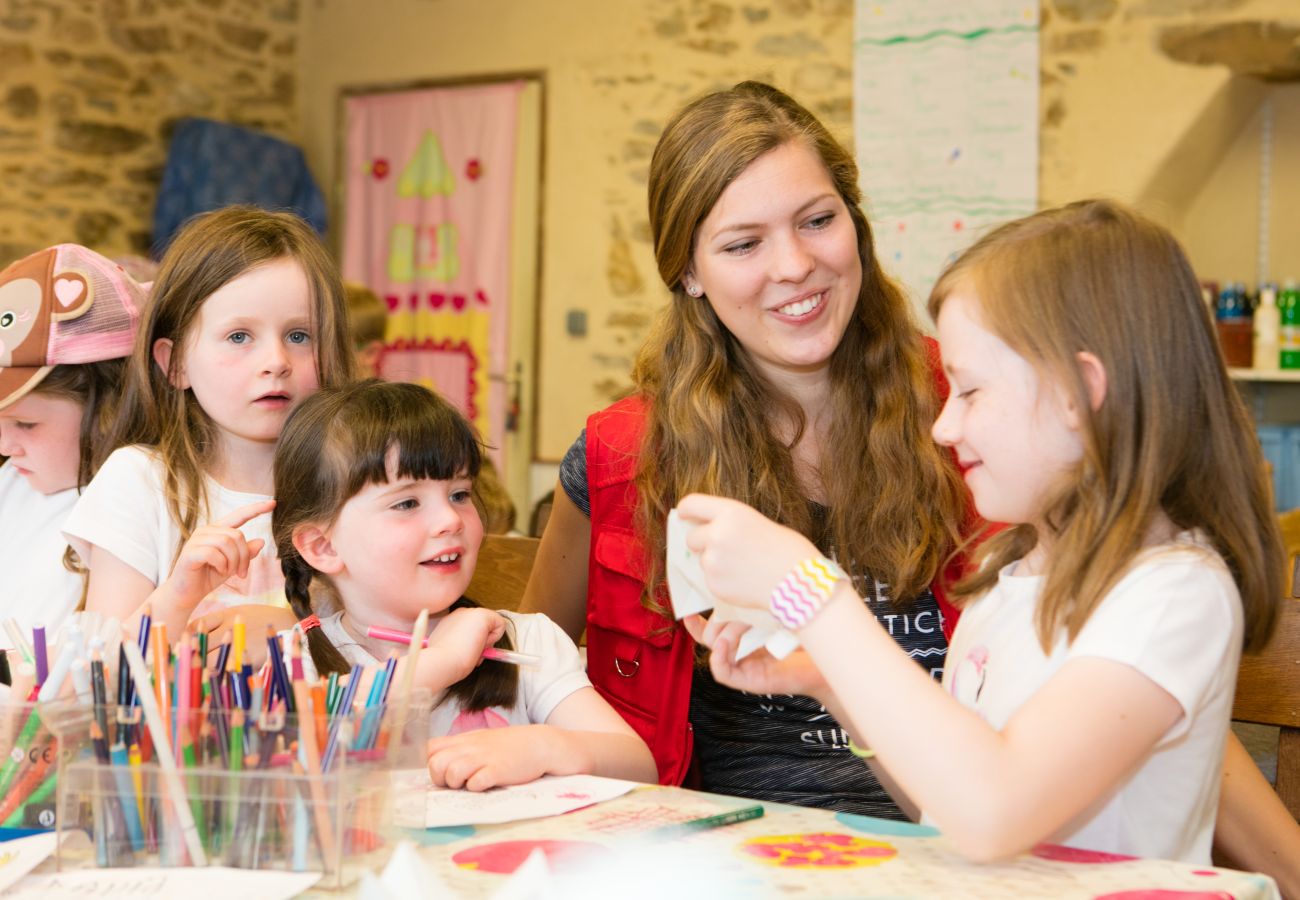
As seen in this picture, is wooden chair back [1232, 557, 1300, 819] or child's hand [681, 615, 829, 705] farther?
wooden chair back [1232, 557, 1300, 819]

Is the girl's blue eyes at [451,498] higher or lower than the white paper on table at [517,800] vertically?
higher

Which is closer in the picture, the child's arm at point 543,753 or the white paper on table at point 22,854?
the white paper on table at point 22,854

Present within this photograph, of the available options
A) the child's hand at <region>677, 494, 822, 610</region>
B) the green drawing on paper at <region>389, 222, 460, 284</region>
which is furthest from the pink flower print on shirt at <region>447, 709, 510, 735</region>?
the green drawing on paper at <region>389, 222, 460, 284</region>

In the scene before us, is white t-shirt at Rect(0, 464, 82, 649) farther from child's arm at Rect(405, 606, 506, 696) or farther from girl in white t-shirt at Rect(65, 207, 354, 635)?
child's arm at Rect(405, 606, 506, 696)

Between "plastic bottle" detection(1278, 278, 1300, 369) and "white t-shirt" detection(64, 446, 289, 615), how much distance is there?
3610mm

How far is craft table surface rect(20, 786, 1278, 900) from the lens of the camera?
991mm

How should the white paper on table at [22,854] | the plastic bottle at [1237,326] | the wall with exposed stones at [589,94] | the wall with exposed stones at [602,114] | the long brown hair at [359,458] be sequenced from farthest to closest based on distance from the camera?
the wall with exposed stones at [602,114] < the wall with exposed stones at [589,94] < the plastic bottle at [1237,326] < the long brown hair at [359,458] < the white paper on table at [22,854]

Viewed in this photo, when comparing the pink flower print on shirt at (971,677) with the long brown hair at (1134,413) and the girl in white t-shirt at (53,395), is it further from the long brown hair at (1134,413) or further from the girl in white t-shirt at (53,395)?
the girl in white t-shirt at (53,395)

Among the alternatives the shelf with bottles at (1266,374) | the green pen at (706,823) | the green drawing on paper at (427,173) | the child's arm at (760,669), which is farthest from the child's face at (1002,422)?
the green drawing on paper at (427,173)

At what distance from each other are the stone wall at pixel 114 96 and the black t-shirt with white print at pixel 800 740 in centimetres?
467

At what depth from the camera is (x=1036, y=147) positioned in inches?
190

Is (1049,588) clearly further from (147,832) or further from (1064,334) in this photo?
(147,832)

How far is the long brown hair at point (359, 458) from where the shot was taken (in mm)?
1550

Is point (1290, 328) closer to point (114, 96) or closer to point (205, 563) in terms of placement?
point (205, 563)
